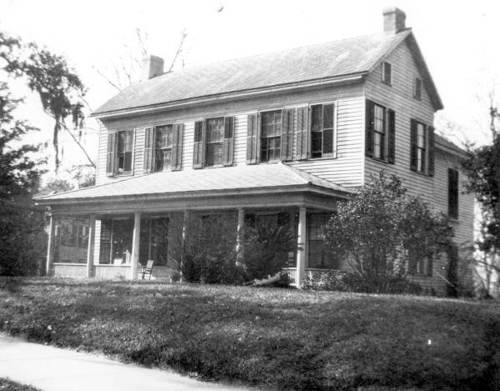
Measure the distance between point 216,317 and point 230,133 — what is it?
45.2 feet

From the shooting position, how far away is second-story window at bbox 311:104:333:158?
20953 mm

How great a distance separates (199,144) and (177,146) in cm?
104

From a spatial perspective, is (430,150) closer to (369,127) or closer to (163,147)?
(369,127)

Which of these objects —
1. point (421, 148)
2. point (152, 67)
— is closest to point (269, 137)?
point (421, 148)

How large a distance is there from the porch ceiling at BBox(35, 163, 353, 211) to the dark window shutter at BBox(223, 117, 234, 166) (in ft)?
1.02

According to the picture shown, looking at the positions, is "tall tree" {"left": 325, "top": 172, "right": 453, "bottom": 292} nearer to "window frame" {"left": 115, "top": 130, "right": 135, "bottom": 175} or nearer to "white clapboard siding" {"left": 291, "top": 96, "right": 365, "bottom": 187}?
"white clapboard siding" {"left": 291, "top": 96, "right": 365, "bottom": 187}

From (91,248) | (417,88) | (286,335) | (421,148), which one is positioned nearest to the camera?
(286,335)

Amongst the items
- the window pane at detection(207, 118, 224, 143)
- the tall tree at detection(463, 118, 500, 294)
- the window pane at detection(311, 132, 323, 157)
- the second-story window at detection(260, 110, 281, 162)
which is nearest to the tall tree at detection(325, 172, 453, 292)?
the tall tree at detection(463, 118, 500, 294)

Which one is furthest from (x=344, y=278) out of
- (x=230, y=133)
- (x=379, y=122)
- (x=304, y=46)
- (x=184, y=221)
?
(x=304, y=46)

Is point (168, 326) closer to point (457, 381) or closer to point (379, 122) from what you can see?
point (457, 381)

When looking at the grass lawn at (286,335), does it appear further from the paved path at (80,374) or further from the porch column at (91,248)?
the porch column at (91,248)

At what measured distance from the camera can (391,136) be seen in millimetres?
21625

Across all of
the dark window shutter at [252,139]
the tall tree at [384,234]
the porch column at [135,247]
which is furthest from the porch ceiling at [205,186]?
the tall tree at [384,234]

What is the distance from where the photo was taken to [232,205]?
2000 cm
